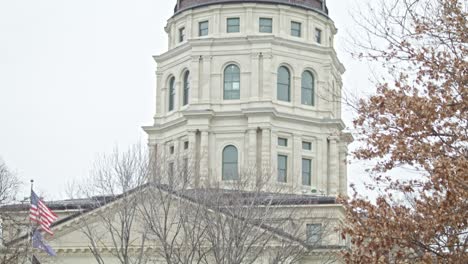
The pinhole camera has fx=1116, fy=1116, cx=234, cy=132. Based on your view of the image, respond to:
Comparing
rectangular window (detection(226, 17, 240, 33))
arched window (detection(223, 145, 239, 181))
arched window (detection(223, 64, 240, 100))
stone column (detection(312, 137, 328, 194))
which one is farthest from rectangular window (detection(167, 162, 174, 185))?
rectangular window (detection(226, 17, 240, 33))

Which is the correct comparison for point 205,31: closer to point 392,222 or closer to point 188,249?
point 188,249

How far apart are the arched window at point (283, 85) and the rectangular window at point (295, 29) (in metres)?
3.08

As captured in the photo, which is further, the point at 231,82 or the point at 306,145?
the point at 231,82

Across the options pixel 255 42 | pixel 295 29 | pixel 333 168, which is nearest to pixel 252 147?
pixel 333 168

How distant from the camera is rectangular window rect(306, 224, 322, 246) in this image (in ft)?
188

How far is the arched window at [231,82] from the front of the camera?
3364 inches

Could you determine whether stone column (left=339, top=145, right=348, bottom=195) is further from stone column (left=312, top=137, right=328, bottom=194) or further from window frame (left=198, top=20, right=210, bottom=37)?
window frame (left=198, top=20, right=210, bottom=37)

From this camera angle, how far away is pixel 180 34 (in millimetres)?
89500

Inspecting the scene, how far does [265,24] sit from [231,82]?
532 cm

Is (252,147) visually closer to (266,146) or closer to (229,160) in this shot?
(266,146)

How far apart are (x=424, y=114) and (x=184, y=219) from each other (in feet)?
108

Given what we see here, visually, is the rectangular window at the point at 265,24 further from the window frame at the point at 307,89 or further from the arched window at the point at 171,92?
the arched window at the point at 171,92

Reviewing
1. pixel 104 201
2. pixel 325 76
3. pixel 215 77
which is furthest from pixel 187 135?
pixel 104 201

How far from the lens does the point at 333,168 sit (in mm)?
84312
